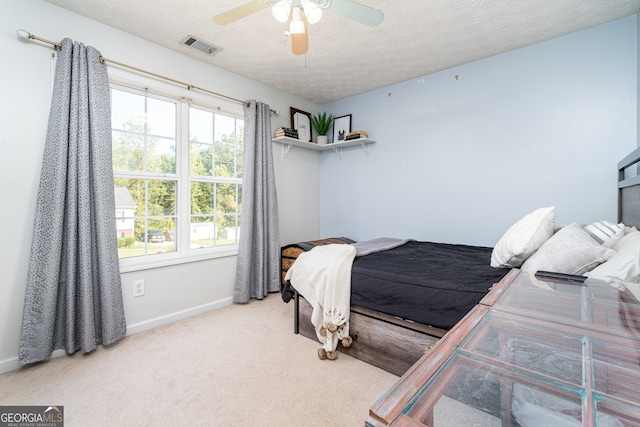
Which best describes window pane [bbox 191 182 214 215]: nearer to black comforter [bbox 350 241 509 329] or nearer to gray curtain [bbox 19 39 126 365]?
gray curtain [bbox 19 39 126 365]

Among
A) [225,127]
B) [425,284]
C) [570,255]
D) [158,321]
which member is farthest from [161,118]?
[570,255]

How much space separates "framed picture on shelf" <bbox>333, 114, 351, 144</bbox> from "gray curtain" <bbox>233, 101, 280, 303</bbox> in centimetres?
101

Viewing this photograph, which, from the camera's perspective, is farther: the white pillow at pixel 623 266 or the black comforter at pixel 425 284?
the black comforter at pixel 425 284

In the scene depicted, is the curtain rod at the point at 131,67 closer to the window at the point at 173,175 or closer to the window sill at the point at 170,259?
the window at the point at 173,175

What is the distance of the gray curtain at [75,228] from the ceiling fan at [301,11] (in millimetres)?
1238

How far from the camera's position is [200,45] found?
251 centimetres

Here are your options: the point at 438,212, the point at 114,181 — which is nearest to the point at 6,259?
the point at 114,181

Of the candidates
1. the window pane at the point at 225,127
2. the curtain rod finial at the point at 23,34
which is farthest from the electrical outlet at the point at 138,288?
the curtain rod finial at the point at 23,34

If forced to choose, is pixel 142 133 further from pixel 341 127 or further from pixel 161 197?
pixel 341 127

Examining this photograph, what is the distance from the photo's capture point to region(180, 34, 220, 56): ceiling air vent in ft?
7.91

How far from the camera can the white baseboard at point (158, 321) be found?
1834 millimetres

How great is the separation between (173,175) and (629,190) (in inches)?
140

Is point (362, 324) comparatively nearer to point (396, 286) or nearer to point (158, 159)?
point (396, 286)

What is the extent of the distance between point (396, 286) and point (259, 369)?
1.05 metres
